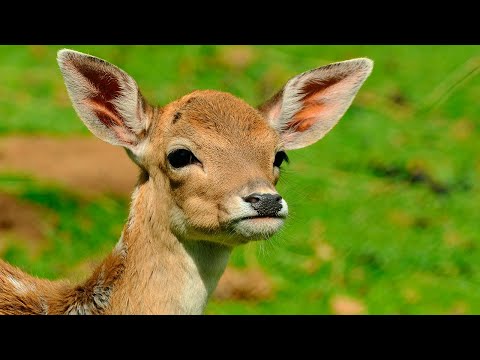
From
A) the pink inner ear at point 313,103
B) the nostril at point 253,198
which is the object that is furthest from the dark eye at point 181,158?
the pink inner ear at point 313,103

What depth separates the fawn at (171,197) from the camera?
5.05 meters

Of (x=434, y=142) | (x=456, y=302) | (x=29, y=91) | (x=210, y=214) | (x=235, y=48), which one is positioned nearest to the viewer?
(x=210, y=214)

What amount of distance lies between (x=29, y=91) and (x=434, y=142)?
4.18 m

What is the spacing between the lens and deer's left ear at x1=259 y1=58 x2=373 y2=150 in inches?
230

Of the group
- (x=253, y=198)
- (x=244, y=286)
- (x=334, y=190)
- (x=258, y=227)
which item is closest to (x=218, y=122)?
(x=253, y=198)

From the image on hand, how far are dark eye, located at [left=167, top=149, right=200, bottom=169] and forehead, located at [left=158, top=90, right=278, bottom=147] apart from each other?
0.08m

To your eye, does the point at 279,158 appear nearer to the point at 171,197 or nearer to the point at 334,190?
the point at 171,197

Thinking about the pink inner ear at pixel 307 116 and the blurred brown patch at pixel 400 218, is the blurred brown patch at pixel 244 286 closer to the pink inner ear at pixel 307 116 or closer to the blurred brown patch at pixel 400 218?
the blurred brown patch at pixel 400 218

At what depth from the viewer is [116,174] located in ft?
30.3

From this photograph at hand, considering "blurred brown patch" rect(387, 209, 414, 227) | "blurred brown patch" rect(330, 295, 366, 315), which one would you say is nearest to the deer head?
"blurred brown patch" rect(330, 295, 366, 315)

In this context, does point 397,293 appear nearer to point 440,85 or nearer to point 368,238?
point 368,238

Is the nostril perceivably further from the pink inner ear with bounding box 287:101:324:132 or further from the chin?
the pink inner ear with bounding box 287:101:324:132

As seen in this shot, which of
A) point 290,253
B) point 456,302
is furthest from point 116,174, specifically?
point 456,302

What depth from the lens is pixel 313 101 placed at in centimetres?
600
